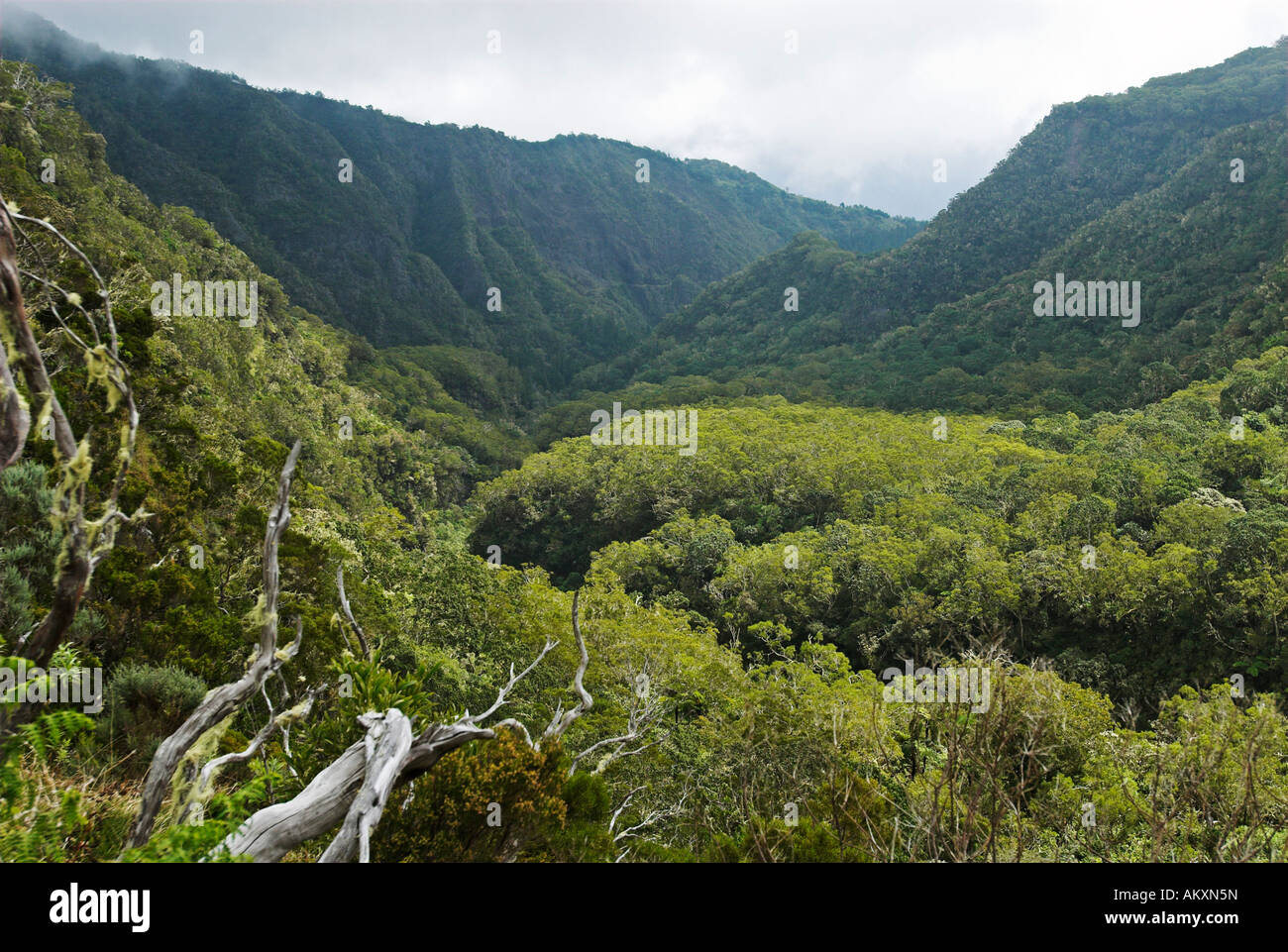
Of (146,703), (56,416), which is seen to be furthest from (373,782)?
(146,703)

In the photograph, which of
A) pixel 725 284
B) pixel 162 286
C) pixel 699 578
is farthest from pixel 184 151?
pixel 699 578

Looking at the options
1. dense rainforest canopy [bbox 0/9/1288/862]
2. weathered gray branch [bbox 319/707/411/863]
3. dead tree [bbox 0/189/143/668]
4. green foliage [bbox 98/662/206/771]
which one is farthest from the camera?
green foliage [bbox 98/662/206/771]

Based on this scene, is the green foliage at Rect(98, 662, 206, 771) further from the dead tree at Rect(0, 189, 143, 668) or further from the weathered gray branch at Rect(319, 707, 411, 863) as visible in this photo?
the weathered gray branch at Rect(319, 707, 411, 863)

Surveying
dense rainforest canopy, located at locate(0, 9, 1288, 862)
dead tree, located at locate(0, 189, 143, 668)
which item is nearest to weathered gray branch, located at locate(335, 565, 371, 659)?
dense rainforest canopy, located at locate(0, 9, 1288, 862)

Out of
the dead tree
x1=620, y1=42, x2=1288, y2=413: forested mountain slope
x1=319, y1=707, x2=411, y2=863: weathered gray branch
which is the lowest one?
x1=319, y1=707, x2=411, y2=863: weathered gray branch

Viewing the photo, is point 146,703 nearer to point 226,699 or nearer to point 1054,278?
point 226,699

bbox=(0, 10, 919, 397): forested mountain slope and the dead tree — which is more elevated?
bbox=(0, 10, 919, 397): forested mountain slope

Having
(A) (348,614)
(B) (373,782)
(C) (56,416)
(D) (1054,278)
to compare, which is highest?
(D) (1054,278)

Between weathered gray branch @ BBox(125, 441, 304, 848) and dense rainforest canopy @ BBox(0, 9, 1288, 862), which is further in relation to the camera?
dense rainforest canopy @ BBox(0, 9, 1288, 862)

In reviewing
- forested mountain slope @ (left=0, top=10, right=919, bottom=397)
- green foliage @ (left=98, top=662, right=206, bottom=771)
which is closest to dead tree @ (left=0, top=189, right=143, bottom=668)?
green foliage @ (left=98, top=662, right=206, bottom=771)

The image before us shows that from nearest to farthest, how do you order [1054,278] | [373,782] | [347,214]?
[373,782] < [1054,278] < [347,214]

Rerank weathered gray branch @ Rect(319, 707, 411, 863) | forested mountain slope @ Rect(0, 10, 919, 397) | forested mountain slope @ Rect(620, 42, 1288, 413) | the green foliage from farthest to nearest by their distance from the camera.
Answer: forested mountain slope @ Rect(0, 10, 919, 397) < forested mountain slope @ Rect(620, 42, 1288, 413) < the green foliage < weathered gray branch @ Rect(319, 707, 411, 863)

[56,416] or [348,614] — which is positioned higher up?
[56,416]
